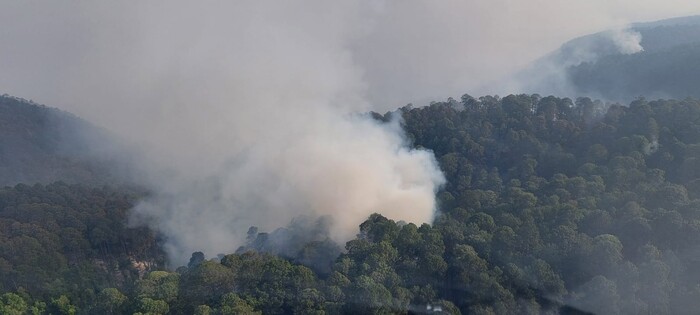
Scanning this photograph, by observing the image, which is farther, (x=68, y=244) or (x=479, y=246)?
(x=68, y=244)

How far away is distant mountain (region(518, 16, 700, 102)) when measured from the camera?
38.2 m

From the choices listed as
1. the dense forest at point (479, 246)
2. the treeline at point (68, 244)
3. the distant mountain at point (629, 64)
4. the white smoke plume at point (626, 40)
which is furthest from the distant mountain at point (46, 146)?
the white smoke plume at point (626, 40)

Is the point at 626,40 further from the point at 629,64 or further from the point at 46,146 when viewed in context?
the point at 46,146

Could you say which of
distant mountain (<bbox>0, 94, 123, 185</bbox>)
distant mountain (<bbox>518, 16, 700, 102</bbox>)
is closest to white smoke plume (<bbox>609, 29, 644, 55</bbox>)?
distant mountain (<bbox>518, 16, 700, 102</bbox>)

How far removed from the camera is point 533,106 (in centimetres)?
Result: 3309

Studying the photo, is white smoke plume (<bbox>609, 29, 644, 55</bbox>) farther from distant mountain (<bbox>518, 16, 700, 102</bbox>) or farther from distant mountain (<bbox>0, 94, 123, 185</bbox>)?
distant mountain (<bbox>0, 94, 123, 185</bbox>)

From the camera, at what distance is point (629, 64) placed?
150 ft

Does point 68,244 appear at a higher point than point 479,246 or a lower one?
higher

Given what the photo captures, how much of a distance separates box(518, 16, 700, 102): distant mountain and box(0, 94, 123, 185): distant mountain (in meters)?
33.7

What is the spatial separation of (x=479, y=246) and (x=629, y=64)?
30991 millimetres

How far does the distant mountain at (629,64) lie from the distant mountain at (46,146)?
33.7m

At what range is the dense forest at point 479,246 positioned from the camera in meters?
18.0

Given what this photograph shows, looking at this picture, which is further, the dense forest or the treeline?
the treeline

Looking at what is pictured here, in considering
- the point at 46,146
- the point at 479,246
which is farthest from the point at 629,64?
the point at 46,146
